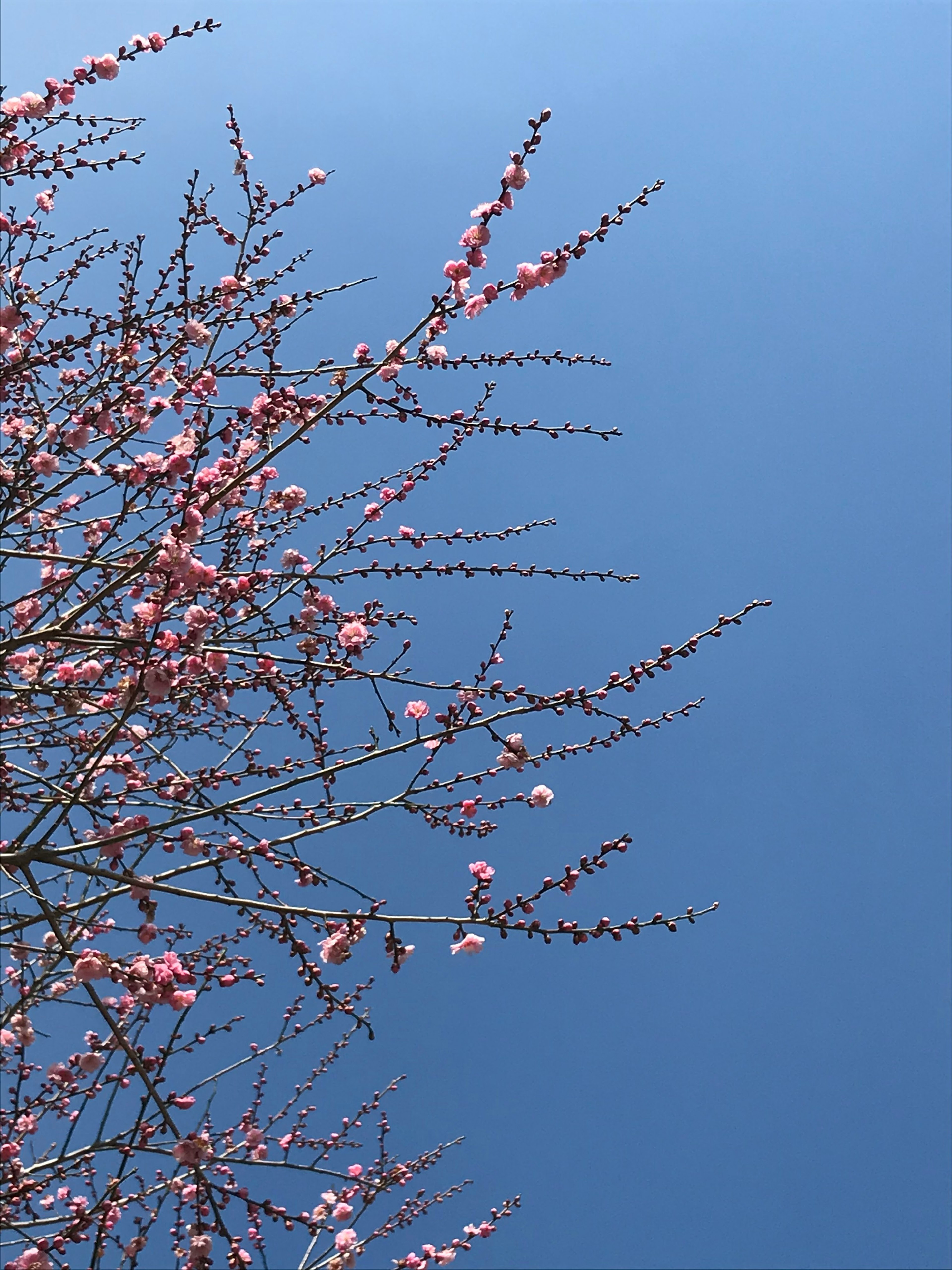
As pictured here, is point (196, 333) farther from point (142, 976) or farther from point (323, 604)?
point (142, 976)

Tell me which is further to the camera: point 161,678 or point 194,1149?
point 161,678

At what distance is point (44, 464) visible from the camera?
3.90m

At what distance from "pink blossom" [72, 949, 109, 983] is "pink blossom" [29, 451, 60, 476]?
7.52 feet

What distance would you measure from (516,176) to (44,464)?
8.52 ft

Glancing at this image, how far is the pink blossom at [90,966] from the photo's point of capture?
283 centimetres

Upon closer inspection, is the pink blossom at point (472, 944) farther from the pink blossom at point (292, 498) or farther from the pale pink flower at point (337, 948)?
the pink blossom at point (292, 498)

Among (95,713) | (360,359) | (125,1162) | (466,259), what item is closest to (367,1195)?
(125,1162)

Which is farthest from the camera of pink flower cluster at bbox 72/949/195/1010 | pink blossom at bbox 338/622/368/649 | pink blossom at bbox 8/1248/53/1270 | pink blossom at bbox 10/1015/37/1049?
pink blossom at bbox 10/1015/37/1049

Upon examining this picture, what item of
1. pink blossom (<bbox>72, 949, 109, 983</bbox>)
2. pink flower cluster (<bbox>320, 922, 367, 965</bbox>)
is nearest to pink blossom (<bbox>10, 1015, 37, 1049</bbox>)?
pink blossom (<bbox>72, 949, 109, 983</bbox>)

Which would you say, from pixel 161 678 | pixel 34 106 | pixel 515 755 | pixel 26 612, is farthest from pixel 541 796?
pixel 34 106

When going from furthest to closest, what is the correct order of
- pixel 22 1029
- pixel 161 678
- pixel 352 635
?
pixel 22 1029
pixel 352 635
pixel 161 678

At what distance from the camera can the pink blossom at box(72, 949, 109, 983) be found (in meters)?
2.83

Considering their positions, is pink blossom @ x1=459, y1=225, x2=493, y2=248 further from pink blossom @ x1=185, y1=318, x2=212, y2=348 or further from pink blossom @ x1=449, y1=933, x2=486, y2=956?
pink blossom @ x1=449, y1=933, x2=486, y2=956

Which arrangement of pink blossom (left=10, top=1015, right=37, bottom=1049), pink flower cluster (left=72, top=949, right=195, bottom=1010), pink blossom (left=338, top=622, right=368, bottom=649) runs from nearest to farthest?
1. pink flower cluster (left=72, top=949, right=195, bottom=1010)
2. pink blossom (left=338, top=622, right=368, bottom=649)
3. pink blossom (left=10, top=1015, right=37, bottom=1049)
